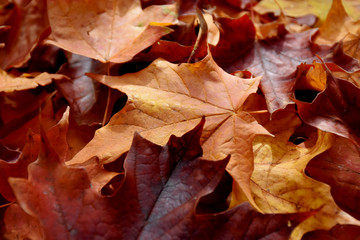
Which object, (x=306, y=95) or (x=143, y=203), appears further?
(x=306, y=95)

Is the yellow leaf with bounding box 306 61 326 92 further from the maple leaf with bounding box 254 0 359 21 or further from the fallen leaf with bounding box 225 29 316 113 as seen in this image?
the maple leaf with bounding box 254 0 359 21

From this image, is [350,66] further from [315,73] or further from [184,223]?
[184,223]

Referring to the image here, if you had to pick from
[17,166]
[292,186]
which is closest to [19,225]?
[17,166]

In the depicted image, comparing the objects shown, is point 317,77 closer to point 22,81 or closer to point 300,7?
point 300,7

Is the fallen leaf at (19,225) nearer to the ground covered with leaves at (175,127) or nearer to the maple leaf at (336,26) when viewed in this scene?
the ground covered with leaves at (175,127)

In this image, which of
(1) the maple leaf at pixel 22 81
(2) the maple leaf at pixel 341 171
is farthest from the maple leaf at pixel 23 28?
(2) the maple leaf at pixel 341 171

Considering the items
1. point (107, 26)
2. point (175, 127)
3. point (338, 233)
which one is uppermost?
point (107, 26)
